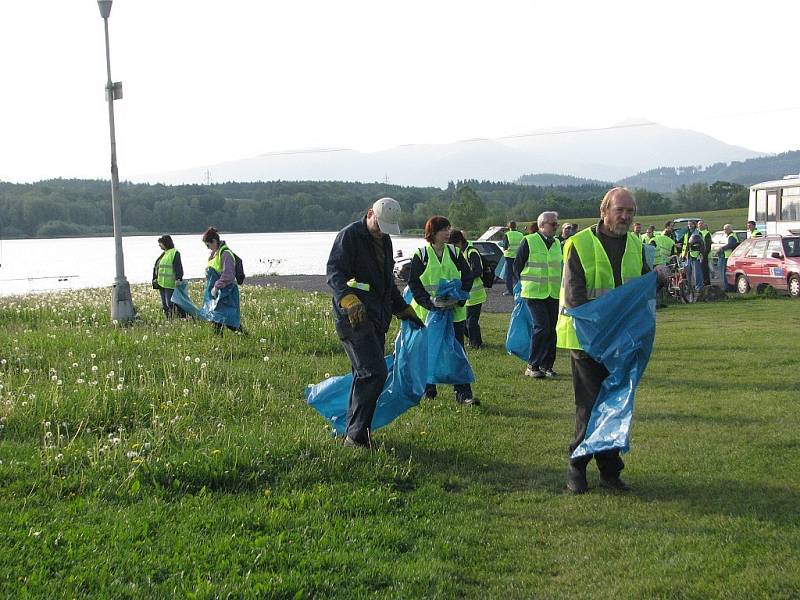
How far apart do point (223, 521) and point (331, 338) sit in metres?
8.85

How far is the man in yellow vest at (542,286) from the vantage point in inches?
460

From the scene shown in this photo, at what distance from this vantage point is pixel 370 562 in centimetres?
503

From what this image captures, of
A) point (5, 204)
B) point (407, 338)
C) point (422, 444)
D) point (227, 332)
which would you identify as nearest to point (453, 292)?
point (407, 338)

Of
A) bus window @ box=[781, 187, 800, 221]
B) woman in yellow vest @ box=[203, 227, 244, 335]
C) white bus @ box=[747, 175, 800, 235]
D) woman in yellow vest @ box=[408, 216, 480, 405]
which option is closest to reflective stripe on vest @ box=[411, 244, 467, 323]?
woman in yellow vest @ box=[408, 216, 480, 405]

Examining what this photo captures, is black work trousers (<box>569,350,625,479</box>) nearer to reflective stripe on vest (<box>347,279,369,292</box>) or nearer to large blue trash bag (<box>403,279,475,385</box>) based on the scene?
reflective stripe on vest (<box>347,279,369,292</box>)

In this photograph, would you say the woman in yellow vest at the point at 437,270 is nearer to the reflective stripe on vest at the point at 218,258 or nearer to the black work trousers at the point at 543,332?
the black work trousers at the point at 543,332

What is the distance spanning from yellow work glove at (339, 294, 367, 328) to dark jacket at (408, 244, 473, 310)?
8.65ft

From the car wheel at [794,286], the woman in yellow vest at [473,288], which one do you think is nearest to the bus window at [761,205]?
the car wheel at [794,286]

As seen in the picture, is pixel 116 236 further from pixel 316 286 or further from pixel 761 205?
pixel 761 205

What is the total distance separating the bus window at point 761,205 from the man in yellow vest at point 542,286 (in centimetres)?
2597

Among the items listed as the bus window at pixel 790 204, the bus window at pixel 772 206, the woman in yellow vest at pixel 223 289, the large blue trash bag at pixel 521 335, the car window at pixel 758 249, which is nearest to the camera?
the large blue trash bag at pixel 521 335

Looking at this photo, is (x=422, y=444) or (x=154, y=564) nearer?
(x=154, y=564)

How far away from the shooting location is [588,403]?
6.66 meters

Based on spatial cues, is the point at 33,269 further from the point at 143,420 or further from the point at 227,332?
the point at 143,420
